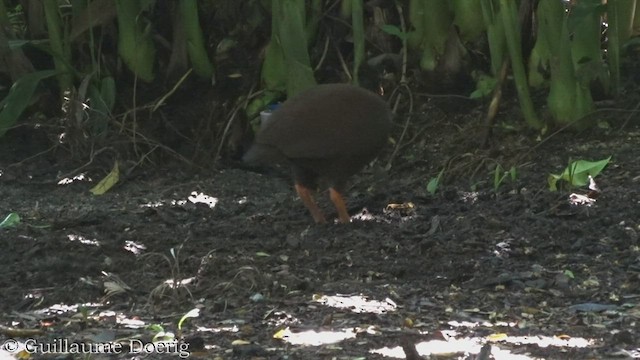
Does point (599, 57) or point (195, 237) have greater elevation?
point (599, 57)

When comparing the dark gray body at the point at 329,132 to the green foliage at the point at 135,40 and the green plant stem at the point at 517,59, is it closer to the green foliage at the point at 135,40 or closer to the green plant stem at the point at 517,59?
the green plant stem at the point at 517,59

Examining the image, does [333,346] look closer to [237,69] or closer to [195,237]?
[195,237]

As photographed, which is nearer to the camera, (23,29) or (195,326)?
(195,326)

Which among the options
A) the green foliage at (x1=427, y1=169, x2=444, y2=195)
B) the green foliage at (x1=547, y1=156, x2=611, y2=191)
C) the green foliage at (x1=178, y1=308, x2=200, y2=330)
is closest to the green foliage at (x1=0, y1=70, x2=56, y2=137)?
the green foliage at (x1=427, y1=169, x2=444, y2=195)

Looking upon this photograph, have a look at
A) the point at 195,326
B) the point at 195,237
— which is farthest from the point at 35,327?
the point at 195,237

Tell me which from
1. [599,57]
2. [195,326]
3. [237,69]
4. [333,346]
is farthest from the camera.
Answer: [237,69]

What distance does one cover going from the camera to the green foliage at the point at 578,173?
495cm

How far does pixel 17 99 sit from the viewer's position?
659cm

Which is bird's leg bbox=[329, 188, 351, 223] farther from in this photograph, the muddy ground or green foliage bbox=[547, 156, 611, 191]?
green foliage bbox=[547, 156, 611, 191]

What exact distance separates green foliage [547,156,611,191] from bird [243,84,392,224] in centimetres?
79

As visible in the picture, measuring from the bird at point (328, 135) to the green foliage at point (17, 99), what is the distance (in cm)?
213

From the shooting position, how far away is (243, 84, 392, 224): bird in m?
4.83

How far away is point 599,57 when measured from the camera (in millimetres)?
5609

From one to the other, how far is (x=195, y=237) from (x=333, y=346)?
5.43ft
